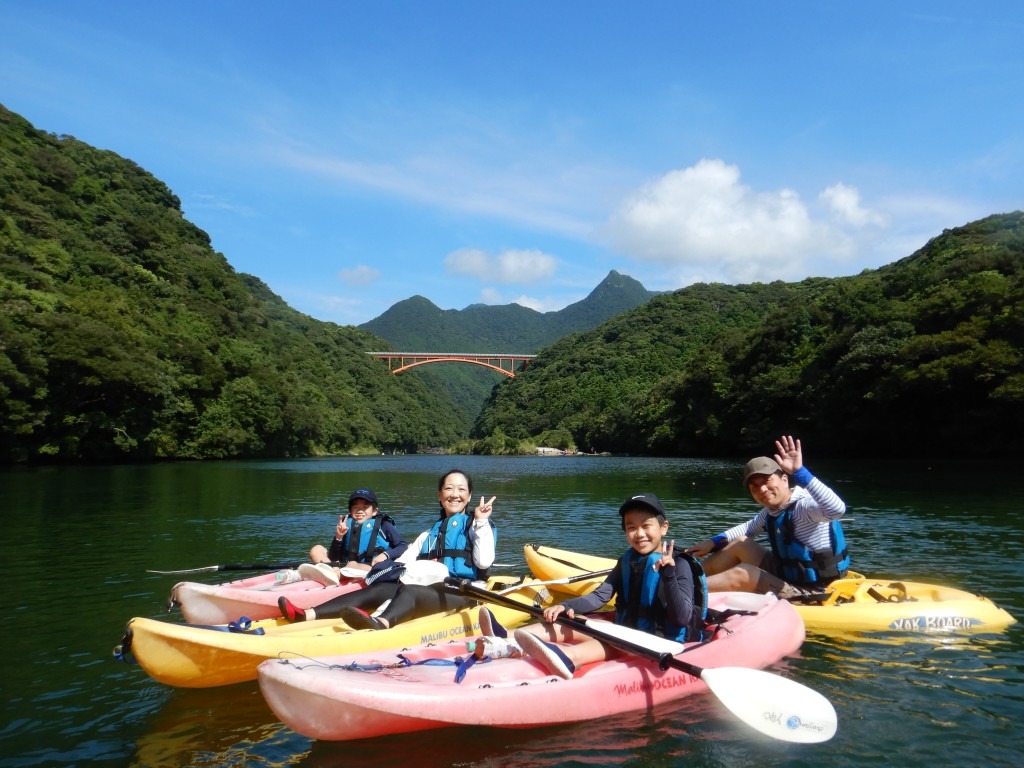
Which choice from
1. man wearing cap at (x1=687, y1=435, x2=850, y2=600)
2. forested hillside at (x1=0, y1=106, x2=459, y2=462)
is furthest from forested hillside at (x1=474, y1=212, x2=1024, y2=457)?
forested hillside at (x1=0, y1=106, x2=459, y2=462)

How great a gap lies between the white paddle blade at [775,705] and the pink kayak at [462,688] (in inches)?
0.7

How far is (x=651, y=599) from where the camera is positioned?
4855 millimetres

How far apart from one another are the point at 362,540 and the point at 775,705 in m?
4.38

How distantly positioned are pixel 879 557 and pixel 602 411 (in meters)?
68.5

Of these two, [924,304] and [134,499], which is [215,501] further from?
[924,304]

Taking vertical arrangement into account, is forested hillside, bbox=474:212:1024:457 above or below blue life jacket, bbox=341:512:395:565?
above

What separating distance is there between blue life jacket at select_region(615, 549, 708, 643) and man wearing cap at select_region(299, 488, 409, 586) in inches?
111

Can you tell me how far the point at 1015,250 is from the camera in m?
36.0

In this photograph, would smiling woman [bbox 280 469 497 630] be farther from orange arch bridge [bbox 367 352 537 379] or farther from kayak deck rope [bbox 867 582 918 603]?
orange arch bridge [bbox 367 352 537 379]

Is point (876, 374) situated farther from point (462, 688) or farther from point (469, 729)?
point (462, 688)

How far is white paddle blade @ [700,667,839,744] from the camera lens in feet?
13.3

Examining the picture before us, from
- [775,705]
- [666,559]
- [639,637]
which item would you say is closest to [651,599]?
[639,637]

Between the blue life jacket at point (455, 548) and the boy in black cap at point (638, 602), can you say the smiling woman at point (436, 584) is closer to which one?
the blue life jacket at point (455, 548)

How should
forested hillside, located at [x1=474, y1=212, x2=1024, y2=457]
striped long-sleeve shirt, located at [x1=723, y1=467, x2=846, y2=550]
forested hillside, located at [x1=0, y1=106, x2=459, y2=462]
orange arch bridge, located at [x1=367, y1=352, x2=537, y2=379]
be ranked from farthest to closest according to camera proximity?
orange arch bridge, located at [x1=367, y1=352, x2=537, y2=379]
forested hillside, located at [x1=0, y1=106, x2=459, y2=462]
forested hillside, located at [x1=474, y1=212, x2=1024, y2=457]
striped long-sleeve shirt, located at [x1=723, y1=467, x2=846, y2=550]
